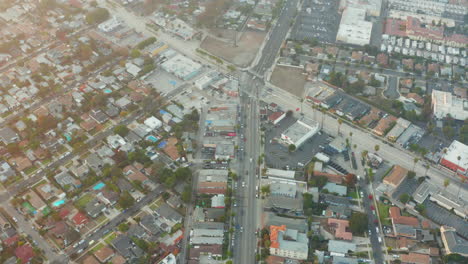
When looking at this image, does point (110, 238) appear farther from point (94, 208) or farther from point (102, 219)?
point (94, 208)

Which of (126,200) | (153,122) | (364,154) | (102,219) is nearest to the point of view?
(102,219)

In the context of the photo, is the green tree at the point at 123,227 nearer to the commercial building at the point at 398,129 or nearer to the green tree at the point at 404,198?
the green tree at the point at 404,198

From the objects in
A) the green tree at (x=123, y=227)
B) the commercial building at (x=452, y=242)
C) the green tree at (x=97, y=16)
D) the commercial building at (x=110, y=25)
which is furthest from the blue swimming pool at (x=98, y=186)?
the green tree at (x=97, y=16)

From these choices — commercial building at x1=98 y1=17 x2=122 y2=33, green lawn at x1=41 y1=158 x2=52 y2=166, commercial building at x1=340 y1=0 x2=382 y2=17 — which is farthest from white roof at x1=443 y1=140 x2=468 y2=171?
commercial building at x1=98 y1=17 x2=122 y2=33

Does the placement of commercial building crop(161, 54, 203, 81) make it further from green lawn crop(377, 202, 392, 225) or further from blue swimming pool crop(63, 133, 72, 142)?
green lawn crop(377, 202, 392, 225)

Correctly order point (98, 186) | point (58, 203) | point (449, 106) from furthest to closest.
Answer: point (449, 106), point (98, 186), point (58, 203)

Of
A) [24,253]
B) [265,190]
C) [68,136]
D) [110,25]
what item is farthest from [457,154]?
[110,25]

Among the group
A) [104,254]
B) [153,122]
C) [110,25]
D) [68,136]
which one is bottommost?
[104,254]

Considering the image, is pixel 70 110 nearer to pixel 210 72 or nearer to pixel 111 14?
pixel 210 72
